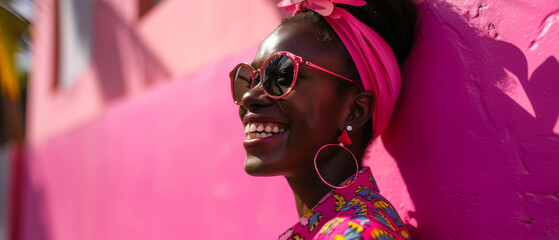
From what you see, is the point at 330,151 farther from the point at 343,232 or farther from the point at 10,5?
the point at 10,5

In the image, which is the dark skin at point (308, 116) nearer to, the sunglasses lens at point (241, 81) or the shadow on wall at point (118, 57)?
the sunglasses lens at point (241, 81)

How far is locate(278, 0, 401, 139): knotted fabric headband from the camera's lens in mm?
1711

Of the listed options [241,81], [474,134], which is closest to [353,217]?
[474,134]

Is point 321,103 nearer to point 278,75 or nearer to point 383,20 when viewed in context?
point 278,75

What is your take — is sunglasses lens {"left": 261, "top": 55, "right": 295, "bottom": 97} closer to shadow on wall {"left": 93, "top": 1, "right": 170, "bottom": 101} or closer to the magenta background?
the magenta background

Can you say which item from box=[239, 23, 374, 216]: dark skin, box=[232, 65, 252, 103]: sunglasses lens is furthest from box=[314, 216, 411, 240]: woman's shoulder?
box=[232, 65, 252, 103]: sunglasses lens

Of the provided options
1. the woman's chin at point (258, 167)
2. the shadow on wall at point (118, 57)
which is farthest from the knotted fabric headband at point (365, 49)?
the shadow on wall at point (118, 57)

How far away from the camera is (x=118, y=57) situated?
5.05 meters

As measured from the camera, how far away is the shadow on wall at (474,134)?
1.47 metres

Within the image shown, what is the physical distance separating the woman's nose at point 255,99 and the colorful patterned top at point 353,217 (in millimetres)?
373

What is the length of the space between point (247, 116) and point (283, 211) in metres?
0.92

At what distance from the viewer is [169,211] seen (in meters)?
3.67

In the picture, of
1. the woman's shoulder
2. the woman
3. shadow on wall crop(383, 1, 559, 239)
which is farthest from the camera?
the woman

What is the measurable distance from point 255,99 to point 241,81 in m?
0.20
